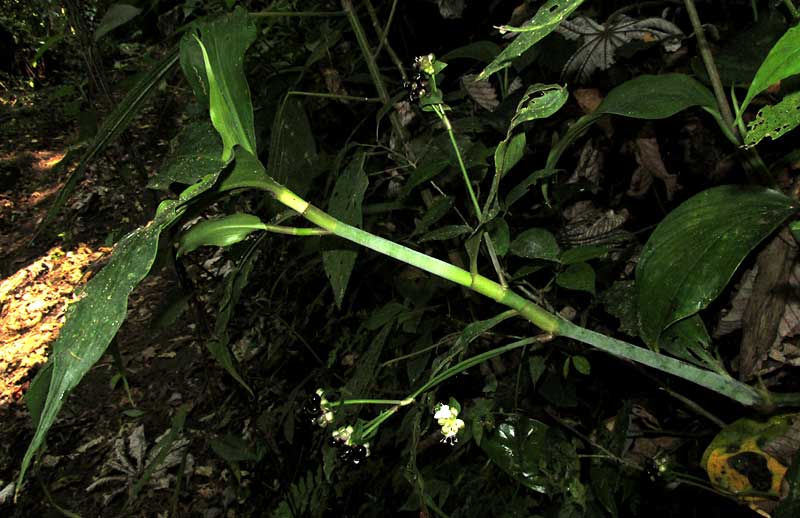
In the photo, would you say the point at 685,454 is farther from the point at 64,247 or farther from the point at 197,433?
the point at 64,247

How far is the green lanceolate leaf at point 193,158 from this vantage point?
0.54m

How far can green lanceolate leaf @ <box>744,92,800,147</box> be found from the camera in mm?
424

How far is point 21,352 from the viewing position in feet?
10.4

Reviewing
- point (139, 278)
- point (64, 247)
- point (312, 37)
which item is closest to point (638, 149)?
point (312, 37)

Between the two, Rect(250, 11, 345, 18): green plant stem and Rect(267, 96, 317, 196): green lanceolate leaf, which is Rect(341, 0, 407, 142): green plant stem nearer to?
Rect(250, 11, 345, 18): green plant stem

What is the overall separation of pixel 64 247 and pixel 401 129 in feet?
11.6

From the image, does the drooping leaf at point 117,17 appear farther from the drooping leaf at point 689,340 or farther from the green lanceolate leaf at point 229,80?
the drooping leaf at point 689,340

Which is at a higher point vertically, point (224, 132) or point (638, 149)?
point (224, 132)

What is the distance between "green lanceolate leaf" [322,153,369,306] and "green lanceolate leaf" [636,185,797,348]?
336 mm

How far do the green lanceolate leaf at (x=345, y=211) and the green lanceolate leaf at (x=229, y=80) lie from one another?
246mm

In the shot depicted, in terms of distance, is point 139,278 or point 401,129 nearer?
point 139,278

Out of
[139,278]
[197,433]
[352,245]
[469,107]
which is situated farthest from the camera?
[197,433]

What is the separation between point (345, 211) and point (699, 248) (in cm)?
41

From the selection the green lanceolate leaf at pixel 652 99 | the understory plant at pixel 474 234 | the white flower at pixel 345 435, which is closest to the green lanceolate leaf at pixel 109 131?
the understory plant at pixel 474 234
